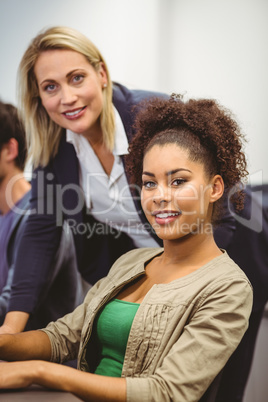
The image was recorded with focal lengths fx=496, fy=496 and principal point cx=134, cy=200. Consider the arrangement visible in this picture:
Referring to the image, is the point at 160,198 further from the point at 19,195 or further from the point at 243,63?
the point at 19,195

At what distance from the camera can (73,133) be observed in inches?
91.0

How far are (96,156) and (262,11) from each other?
95cm

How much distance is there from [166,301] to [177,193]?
0.31 meters

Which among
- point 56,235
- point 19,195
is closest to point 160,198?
point 56,235

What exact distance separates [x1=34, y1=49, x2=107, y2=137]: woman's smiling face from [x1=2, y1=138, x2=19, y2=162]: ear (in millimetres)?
360

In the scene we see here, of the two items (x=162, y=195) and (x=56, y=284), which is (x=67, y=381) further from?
(x=56, y=284)

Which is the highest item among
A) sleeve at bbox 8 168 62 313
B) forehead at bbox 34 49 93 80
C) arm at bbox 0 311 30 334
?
forehead at bbox 34 49 93 80

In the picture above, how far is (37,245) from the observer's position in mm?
2379

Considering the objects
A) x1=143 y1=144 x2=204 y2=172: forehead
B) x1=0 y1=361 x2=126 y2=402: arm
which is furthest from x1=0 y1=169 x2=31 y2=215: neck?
x1=0 y1=361 x2=126 y2=402: arm

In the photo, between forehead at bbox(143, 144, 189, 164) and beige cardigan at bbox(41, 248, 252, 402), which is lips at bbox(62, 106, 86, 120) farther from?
beige cardigan at bbox(41, 248, 252, 402)

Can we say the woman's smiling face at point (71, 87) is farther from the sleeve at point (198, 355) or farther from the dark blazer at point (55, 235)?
the sleeve at point (198, 355)

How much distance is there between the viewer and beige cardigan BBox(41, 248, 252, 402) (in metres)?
1.25

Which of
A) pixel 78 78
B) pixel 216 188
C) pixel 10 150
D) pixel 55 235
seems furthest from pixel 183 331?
pixel 10 150

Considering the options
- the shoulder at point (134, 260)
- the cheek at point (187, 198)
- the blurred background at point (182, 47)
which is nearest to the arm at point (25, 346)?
the shoulder at point (134, 260)
